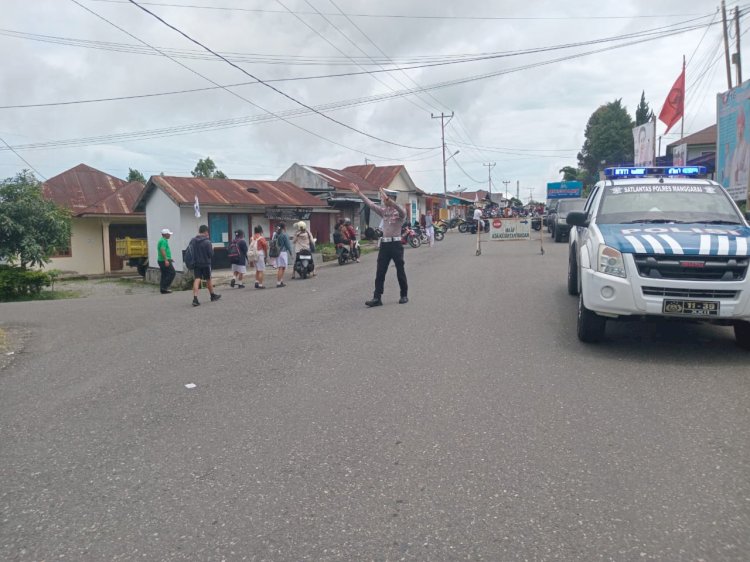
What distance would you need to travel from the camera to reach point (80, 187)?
31.9 meters

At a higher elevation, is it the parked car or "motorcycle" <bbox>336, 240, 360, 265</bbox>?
the parked car

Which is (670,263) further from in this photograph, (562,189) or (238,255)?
(562,189)

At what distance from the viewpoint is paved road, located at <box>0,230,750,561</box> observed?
308cm

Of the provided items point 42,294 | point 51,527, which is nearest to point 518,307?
point 51,527

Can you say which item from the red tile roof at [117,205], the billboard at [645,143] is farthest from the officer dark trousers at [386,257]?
the red tile roof at [117,205]

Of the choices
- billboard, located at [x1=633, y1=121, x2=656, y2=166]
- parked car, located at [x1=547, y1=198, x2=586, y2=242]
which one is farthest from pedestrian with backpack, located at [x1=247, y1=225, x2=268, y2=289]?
billboard, located at [x1=633, y1=121, x2=656, y2=166]

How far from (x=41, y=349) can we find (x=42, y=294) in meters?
11.9

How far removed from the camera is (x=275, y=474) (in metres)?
3.81

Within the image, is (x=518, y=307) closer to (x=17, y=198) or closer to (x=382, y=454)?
(x=382, y=454)

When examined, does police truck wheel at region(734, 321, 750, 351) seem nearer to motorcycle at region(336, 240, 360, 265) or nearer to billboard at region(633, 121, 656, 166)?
motorcycle at region(336, 240, 360, 265)

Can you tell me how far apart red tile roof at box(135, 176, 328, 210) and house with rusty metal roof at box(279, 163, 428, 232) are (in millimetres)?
3109

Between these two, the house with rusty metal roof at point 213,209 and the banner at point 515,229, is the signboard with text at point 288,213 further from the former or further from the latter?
the banner at point 515,229

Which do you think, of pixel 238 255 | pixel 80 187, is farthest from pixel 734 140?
pixel 80 187

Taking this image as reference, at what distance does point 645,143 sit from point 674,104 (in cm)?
310
